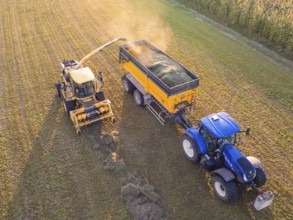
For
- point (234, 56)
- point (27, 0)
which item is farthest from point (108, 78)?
point (27, 0)

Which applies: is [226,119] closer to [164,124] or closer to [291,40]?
[164,124]

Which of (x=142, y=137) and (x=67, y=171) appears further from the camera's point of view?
(x=142, y=137)

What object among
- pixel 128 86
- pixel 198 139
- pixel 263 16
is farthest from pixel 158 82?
pixel 263 16

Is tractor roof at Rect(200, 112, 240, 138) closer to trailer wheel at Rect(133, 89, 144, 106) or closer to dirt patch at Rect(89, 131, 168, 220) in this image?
dirt patch at Rect(89, 131, 168, 220)

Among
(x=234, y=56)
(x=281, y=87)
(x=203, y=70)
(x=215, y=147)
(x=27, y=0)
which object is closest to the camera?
(x=215, y=147)

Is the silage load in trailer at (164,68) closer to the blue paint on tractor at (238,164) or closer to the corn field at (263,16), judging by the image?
the blue paint on tractor at (238,164)

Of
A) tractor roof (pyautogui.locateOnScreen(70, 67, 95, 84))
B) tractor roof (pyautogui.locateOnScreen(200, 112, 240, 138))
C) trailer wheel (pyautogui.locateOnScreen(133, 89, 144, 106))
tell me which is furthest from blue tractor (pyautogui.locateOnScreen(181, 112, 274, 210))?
tractor roof (pyautogui.locateOnScreen(70, 67, 95, 84))

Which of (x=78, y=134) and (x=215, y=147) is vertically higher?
(x=215, y=147)

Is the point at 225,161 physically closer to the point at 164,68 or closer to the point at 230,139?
the point at 230,139
